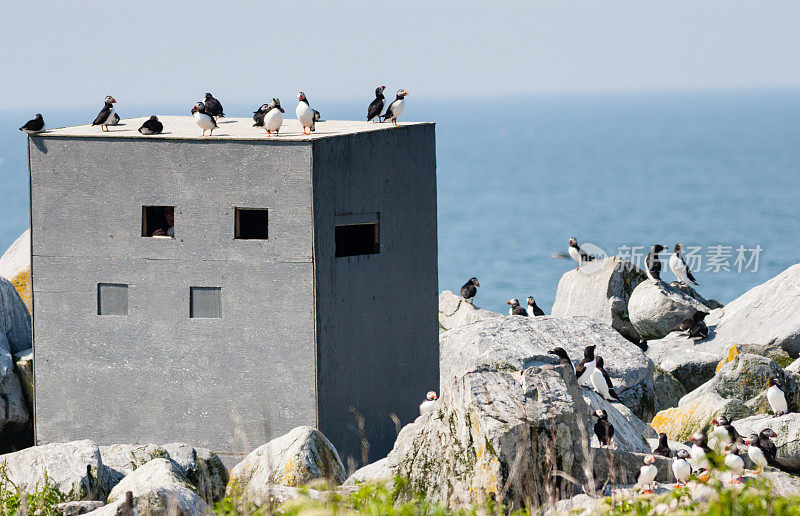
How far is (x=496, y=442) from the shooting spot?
34.0ft

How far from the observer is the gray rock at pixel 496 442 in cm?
1029

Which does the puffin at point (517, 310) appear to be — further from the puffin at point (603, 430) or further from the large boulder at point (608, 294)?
the puffin at point (603, 430)

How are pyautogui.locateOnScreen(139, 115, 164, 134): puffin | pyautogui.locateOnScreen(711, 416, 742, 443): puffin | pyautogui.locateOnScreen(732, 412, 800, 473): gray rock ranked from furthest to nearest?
pyautogui.locateOnScreen(139, 115, 164, 134): puffin, pyautogui.locateOnScreen(732, 412, 800, 473): gray rock, pyautogui.locateOnScreen(711, 416, 742, 443): puffin

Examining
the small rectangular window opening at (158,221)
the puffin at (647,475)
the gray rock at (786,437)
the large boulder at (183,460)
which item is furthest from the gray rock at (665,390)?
the small rectangular window opening at (158,221)

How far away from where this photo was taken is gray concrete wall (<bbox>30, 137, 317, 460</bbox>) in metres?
14.2

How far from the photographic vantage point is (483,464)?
10.4 m

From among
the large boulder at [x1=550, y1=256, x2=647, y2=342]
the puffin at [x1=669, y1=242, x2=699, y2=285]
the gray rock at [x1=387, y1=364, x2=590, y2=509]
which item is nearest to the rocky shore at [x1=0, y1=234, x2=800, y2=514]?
the gray rock at [x1=387, y1=364, x2=590, y2=509]

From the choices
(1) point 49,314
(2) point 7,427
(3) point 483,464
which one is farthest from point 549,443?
(2) point 7,427

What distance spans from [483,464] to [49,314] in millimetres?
7221

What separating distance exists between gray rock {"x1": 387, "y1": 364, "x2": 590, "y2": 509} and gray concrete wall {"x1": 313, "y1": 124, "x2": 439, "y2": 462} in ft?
10.7

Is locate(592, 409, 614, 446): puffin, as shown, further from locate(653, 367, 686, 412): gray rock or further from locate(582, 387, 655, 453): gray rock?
locate(653, 367, 686, 412): gray rock

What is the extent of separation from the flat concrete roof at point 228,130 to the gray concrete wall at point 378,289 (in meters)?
0.38

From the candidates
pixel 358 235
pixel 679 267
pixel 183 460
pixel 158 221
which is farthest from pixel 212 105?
pixel 679 267

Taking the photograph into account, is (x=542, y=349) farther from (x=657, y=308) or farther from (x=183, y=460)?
(x=183, y=460)
